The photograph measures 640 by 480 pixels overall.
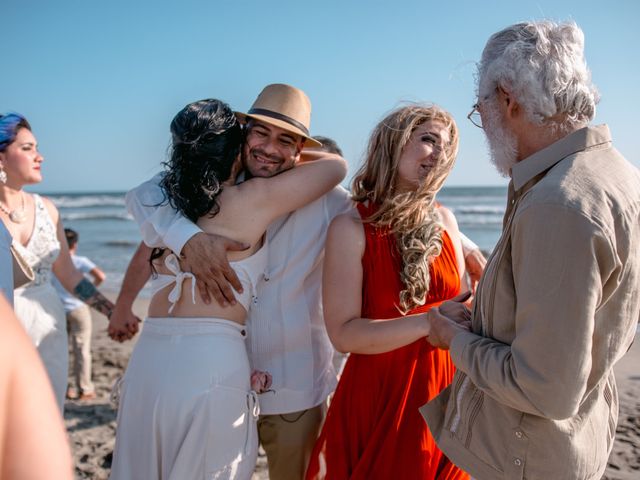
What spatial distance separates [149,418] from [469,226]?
21131 mm

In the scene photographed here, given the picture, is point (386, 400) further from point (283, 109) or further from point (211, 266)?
point (283, 109)

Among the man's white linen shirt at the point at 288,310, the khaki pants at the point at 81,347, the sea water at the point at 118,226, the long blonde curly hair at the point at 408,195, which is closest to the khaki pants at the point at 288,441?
the man's white linen shirt at the point at 288,310

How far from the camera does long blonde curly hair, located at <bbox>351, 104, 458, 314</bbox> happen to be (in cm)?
242

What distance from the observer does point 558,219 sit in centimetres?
142

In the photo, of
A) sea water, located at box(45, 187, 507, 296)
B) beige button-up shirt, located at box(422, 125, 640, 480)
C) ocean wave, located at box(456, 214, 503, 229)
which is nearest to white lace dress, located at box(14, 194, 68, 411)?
beige button-up shirt, located at box(422, 125, 640, 480)

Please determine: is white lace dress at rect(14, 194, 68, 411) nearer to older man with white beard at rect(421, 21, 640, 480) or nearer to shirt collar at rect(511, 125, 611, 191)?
older man with white beard at rect(421, 21, 640, 480)

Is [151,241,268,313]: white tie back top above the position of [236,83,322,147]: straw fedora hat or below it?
below

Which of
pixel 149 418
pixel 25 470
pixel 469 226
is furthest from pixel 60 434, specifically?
pixel 469 226

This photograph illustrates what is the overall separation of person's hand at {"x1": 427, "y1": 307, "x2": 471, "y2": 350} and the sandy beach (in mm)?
2570

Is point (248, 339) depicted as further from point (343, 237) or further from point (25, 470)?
point (25, 470)

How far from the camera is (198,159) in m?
2.50

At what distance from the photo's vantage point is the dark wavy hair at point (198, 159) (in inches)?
98.0

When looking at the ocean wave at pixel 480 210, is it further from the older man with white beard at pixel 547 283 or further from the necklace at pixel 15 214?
the older man with white beard at pixel 547 283

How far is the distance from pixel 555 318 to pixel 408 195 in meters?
1.19
